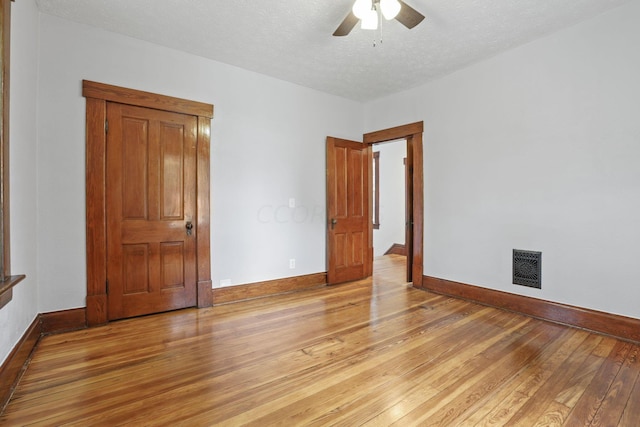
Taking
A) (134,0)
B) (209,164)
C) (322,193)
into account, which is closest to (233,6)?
(134,0)

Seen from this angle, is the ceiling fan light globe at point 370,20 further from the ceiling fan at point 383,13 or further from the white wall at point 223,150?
the white wall at point 223,150

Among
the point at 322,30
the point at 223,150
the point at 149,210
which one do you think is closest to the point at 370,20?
the point at 322,30

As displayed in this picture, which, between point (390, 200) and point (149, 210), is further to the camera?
point (390, 200)

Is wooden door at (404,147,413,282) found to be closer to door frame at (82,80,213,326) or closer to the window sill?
door frame at (82,80,213,326)

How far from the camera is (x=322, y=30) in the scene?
2848 millimetres

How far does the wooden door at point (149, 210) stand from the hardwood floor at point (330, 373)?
10.2 inches

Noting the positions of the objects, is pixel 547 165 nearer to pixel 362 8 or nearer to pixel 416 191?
pixel 416 191

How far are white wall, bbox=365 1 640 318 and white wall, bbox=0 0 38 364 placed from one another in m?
4.05

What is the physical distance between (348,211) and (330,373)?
2.82 m

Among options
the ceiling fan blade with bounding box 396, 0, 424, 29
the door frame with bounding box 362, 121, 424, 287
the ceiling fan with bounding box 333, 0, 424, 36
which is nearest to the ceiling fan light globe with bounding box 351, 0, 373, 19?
the ceiling fan with bounding box 333, 0, 424, 36

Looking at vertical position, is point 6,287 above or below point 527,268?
above

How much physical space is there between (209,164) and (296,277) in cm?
185

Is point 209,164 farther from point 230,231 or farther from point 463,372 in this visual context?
point 463,372

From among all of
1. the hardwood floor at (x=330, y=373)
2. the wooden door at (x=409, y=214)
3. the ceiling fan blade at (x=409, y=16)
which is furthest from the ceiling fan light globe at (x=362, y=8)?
the hardwood floor at (x=330, y=373)
